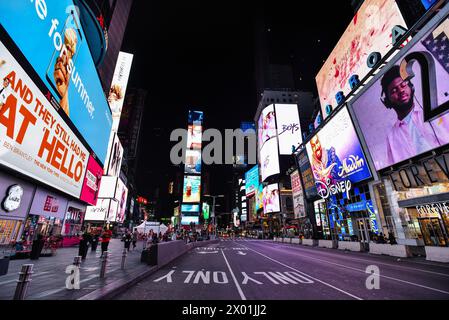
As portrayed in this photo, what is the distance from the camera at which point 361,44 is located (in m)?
25.8

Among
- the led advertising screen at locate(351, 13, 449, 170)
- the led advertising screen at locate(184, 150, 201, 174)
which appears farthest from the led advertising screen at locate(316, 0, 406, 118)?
the led advertising screen at locate(184, 150, 201, 174)

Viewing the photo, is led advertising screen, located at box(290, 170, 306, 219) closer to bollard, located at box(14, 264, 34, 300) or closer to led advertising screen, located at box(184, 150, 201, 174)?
bollard, located at box(14, 264, 34, 300)

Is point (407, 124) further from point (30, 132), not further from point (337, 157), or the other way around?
point (30, 132)

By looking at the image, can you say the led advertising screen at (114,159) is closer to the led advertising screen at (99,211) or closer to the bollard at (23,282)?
the led advertising screen at (99,211)

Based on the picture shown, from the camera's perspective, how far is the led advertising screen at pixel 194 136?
10888cm

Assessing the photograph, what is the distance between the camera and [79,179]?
23359 mm

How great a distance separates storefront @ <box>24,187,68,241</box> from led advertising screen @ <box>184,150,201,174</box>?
81795mm

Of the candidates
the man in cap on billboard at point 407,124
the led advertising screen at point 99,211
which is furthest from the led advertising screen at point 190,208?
the man in cap on billboard at point 407,124

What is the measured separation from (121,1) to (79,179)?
3435 centimetres

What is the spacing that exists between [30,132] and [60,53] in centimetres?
633

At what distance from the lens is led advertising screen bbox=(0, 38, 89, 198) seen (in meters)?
10.6

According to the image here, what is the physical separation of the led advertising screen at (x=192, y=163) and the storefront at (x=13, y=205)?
88.5m

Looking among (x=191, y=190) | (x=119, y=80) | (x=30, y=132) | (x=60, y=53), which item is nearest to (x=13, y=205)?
(x=30, y=132)

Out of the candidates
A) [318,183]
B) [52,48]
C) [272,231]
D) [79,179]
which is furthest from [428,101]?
[272,231]
